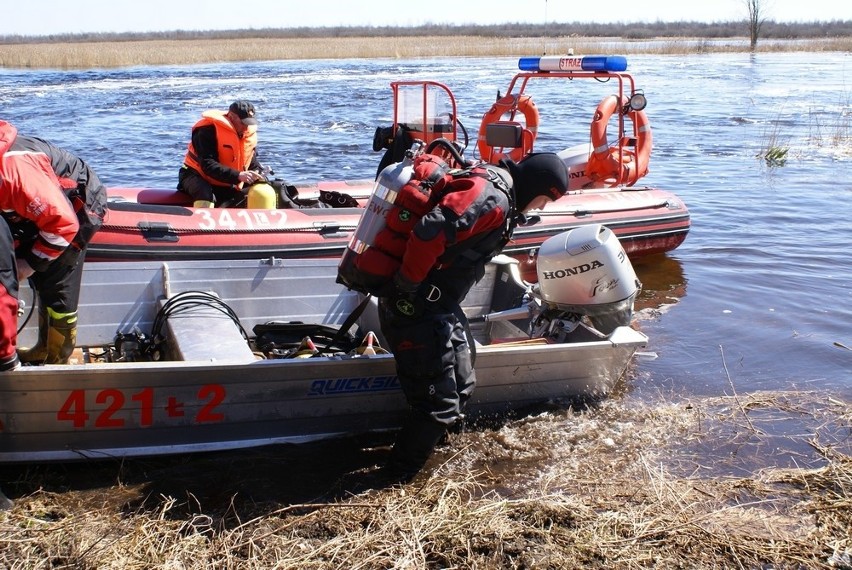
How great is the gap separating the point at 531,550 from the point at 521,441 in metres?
1.18

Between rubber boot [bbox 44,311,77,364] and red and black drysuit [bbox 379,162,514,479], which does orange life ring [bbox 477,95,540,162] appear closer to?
red and black drysuit [bbox 379,162,514,479]

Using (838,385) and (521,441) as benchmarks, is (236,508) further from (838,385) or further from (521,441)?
(838,385)

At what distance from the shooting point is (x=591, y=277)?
4.90 m

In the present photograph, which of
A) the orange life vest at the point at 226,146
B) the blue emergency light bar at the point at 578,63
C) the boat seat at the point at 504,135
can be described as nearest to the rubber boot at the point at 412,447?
the orange life vest at the point at 226,146

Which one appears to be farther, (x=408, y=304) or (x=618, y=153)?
(x=618, y=153)

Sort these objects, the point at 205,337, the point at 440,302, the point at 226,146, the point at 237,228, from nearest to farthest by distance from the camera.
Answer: the point at 440,302, the point at 205,337, the point at 237,228, the point at 226,146

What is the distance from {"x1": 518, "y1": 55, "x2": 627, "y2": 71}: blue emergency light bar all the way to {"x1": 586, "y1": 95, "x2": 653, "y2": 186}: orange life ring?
472mm

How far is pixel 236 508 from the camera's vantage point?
12.3 ft

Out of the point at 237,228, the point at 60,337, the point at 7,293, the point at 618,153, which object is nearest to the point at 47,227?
the point at 7,293

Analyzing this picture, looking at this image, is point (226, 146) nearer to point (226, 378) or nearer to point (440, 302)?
point (226, 378)

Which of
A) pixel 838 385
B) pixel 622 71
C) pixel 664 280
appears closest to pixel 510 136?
pixel 622 71

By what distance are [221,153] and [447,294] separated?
139 inches

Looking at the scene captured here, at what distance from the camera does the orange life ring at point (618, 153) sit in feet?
27.8

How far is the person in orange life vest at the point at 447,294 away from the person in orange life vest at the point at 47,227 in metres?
1.41
